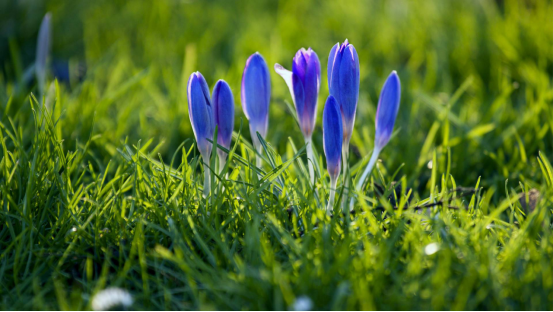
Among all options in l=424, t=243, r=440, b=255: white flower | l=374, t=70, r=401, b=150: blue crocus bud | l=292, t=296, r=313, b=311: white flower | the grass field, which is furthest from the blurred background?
l=292, t=296, r=313, b=311: white flower

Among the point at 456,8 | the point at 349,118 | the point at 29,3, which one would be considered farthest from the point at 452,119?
the point at 29,3

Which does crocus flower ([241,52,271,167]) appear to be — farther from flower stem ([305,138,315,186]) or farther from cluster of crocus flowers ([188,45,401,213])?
flower stem ([305,138,315,186])

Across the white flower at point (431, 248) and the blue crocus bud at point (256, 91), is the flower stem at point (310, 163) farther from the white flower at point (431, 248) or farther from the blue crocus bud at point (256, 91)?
the white flower at point (431, 248)

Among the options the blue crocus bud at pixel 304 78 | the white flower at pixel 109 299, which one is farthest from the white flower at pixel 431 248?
the white flower at pixel 109 299

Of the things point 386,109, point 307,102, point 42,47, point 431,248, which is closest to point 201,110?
point 307,102

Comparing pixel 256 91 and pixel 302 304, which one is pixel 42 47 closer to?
pixel 256 91

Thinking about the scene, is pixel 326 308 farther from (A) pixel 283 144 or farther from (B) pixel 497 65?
(B) pixel 497 65

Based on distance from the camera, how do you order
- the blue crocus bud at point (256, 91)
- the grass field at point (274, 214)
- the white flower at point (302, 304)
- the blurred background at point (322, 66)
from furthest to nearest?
the blurred background at point (322, 66)
the blue crocus bud at point (256, 91)
the grass field at point (274, 214)
the white flower at point (302, 304)

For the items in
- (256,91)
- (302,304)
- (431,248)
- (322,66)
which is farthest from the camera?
(322,66)
